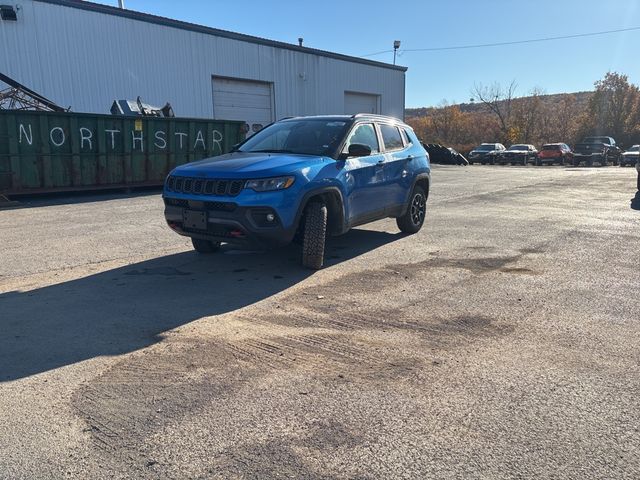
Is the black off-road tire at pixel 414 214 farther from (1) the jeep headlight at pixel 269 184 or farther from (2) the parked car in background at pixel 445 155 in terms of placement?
(2) the parked car in background at pixel 445 155

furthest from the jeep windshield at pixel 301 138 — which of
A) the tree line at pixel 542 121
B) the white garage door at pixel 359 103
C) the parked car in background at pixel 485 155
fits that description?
the tree line at pixel 542 121

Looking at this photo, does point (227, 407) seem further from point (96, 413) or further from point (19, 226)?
point (19, 226)

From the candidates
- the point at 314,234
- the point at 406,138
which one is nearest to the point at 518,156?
the point at 406,138

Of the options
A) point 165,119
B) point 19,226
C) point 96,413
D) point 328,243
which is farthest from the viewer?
point 165,119

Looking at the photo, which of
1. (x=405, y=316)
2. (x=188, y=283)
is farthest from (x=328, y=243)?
(x=405, y=316)

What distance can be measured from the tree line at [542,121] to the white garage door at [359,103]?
79.3 ft

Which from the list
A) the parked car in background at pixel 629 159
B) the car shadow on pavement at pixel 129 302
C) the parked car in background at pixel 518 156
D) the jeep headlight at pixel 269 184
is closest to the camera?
the car shadow on pavement at pixel 129 302

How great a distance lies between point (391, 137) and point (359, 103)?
24.7 metres

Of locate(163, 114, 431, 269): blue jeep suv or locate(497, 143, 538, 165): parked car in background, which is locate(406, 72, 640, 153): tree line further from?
locate(163, 114, 431, 269): blue jeep suv

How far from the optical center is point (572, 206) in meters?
12.1

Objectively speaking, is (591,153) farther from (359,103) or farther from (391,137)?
(391,137)

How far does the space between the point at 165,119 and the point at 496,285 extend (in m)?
12.3

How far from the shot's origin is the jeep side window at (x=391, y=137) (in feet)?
24.5

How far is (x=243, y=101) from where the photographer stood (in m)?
24.4
